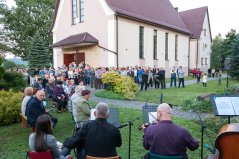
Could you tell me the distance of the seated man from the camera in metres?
3.93

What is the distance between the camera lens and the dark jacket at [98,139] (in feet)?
12.9

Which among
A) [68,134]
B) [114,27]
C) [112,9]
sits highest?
[112,9]

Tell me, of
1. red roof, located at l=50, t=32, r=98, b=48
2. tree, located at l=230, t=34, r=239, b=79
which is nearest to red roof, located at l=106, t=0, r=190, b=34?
red roof, located at l=50, t=32, r=98, b=48

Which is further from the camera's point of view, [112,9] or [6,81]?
[112,9]

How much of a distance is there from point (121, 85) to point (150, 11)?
1757 cm

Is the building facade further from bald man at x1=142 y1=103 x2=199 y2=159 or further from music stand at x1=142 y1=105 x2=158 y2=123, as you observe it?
bald man at x1=142 y1=103 x2=199 y2=159

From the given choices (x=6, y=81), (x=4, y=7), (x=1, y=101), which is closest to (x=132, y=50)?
(x=6, y=81)

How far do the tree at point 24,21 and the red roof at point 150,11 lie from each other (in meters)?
19.7

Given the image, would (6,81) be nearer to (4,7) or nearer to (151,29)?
(151,29)

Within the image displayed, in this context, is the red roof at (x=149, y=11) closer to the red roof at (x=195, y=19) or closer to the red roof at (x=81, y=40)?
the red roof at (x=81, y=40)

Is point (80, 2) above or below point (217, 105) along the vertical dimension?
above

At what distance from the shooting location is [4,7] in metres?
43.5

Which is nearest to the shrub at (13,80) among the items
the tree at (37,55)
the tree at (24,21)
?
the tree at (37,55)

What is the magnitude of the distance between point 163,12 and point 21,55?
84.5ft
